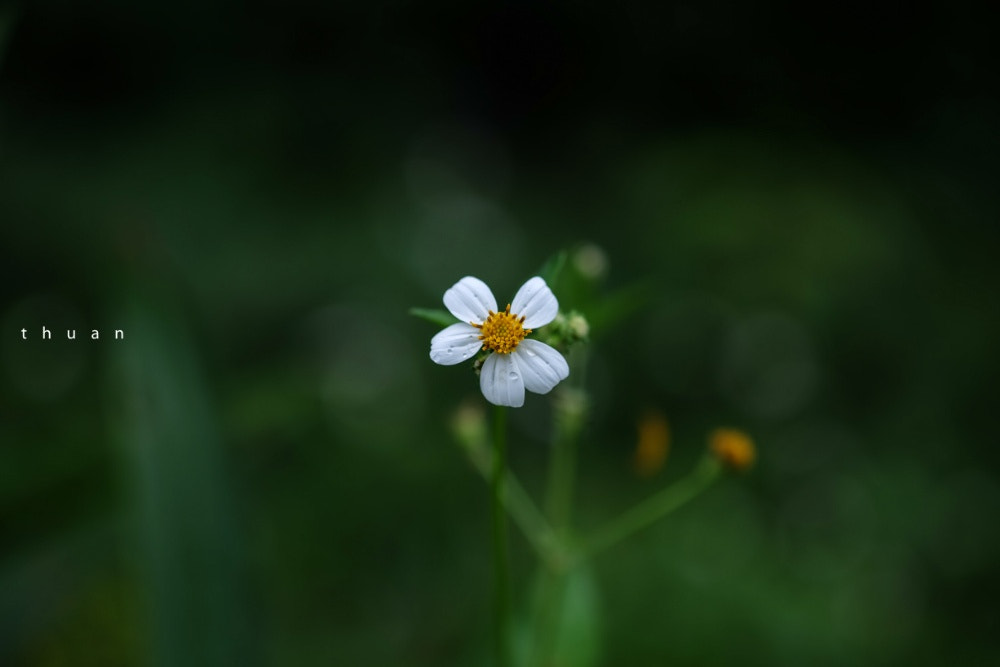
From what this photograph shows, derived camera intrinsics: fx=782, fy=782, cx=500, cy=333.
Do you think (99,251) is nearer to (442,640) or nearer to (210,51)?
(210,51)

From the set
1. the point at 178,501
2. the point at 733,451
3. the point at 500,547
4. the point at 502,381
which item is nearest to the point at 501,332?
the point at 502,381

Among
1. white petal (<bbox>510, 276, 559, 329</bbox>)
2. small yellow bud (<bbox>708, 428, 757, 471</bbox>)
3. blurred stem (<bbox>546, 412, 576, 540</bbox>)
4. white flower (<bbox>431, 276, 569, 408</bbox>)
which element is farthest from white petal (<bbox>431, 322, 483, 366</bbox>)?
blurred stem (<bbox>546, 412, 576, 540</bbox>)

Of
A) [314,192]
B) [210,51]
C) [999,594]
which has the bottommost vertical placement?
[999,594]

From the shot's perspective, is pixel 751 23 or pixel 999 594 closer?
pixel 999 594

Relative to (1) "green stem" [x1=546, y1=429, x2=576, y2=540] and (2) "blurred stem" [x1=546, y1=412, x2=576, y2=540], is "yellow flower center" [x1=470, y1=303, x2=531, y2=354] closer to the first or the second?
(2) "blurred stem" [x1=546, y1=412, x2=576, y2=540]

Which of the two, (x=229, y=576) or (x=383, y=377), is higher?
(x=383, y=377)

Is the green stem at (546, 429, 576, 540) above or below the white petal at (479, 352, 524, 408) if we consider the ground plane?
above

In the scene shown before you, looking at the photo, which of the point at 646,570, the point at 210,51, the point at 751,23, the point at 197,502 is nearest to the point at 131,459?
the point at 197,502
